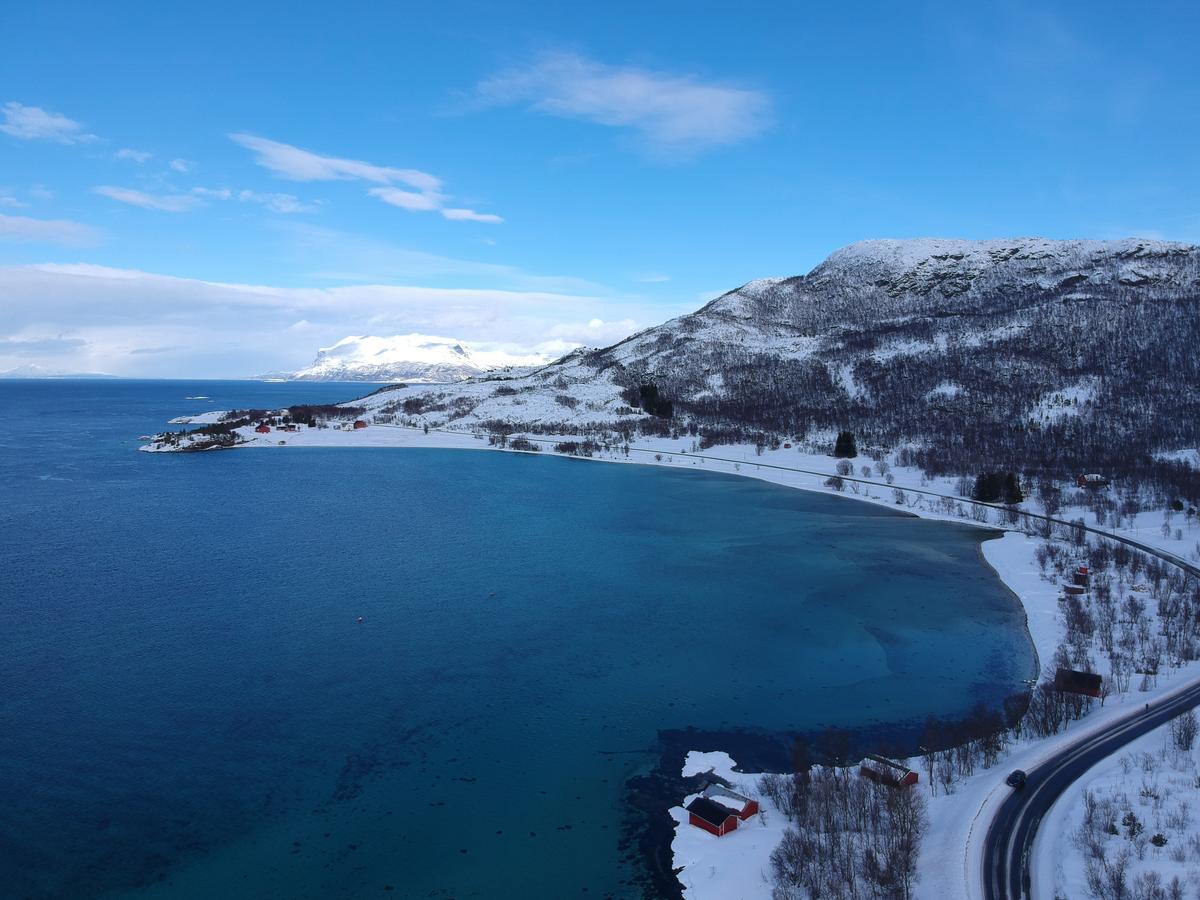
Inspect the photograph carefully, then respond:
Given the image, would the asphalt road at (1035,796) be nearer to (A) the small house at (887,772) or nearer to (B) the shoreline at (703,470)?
(B) the shoreline at (703,470)

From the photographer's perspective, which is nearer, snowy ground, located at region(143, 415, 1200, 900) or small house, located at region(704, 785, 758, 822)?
snowy ground, located at region(143, 415, 1200, 900)

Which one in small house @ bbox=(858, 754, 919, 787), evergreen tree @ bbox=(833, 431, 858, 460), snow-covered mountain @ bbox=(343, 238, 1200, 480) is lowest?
small house @ bbox=(858, 754, 919, 787)

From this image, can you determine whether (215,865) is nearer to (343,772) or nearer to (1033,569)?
(343,772)

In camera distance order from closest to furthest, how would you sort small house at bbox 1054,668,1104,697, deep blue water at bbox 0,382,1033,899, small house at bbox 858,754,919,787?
deep blue water at bbox 0,382,1033,899 < small house at bbox 858,754,919,787 < small house at bbox 1054,668,1104,697

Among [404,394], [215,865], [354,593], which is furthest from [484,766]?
[404,394]

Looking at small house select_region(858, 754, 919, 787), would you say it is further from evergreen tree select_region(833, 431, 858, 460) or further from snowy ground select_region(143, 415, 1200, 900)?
evergreen tree select_region(833, 431, 858, 460)

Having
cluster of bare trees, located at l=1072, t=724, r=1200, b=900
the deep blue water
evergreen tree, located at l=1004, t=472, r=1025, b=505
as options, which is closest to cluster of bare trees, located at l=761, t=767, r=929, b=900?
cluster of bare trees, located at l=1072, t=724, r=1200, b=900
